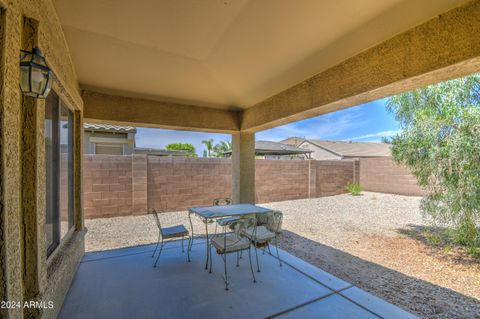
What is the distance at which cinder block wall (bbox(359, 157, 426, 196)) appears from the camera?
10602 millimetres

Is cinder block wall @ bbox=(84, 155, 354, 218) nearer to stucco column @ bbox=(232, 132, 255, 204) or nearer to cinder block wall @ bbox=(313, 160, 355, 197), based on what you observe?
cinder block wall @ bbox=(313, 160, 355, 197)

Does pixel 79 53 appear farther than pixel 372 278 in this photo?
No

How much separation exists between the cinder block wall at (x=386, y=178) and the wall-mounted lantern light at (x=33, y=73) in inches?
488

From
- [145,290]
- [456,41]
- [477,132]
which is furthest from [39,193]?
[477,132]

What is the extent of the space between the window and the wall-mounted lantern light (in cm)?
86

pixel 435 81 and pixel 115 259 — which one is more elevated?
pixel 435 81

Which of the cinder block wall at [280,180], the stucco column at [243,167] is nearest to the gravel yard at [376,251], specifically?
the cinder block wall at [280,180]

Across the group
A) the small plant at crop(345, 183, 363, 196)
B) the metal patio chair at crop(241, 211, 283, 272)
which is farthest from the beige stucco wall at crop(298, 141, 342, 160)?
the metal patio chair at crop(241, 211, 283, 272)

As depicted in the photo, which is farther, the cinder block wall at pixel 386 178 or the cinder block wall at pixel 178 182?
the cinder block wall at pixel 386 178

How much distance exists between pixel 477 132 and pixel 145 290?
512 centimetres

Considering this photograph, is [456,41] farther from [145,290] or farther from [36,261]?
[145,290]

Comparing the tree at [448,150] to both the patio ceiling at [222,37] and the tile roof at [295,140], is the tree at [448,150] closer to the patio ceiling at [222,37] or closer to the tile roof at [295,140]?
the patio ceiling at [222,37]

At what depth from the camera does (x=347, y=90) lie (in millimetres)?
2461

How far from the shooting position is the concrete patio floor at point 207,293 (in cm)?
219
